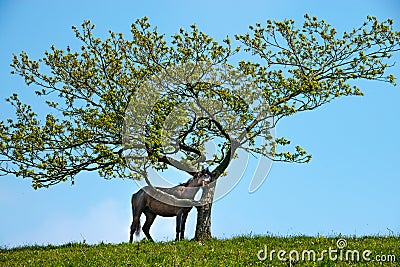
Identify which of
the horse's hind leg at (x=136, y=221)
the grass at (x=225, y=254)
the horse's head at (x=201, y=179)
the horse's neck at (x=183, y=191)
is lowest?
the grass at (x=225, y=254)

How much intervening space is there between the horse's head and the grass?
3.43 meters

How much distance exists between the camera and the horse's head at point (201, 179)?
23.3 metres

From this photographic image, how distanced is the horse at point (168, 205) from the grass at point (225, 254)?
11.5ft

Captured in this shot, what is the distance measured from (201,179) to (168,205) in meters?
2.50

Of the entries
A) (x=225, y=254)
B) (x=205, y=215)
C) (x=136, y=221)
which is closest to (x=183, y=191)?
(x=205, y=215)

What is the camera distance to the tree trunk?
22.7 meters

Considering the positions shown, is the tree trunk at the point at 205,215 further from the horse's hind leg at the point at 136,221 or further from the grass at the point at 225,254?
the horse's hind leg at the point at 136,221

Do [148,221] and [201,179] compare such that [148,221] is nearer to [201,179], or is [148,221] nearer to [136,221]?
[136,221]

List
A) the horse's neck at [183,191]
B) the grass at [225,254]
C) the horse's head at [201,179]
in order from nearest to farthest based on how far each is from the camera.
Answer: the grass at [225,254] < the horse's head at [201,179] < the horse's neck at [183,191]

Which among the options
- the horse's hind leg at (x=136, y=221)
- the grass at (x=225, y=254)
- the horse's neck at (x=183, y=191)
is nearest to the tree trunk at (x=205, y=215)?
the horse's neck at (x=183, y=191)

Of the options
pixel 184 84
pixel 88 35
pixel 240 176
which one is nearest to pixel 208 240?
pixel 240 176

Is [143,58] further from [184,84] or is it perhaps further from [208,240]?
[208,240]

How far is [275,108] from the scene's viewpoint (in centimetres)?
2234

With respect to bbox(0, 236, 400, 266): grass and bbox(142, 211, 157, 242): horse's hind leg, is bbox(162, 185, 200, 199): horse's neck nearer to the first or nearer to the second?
bbox(142, 211, 157, 242): horse's hind leg
